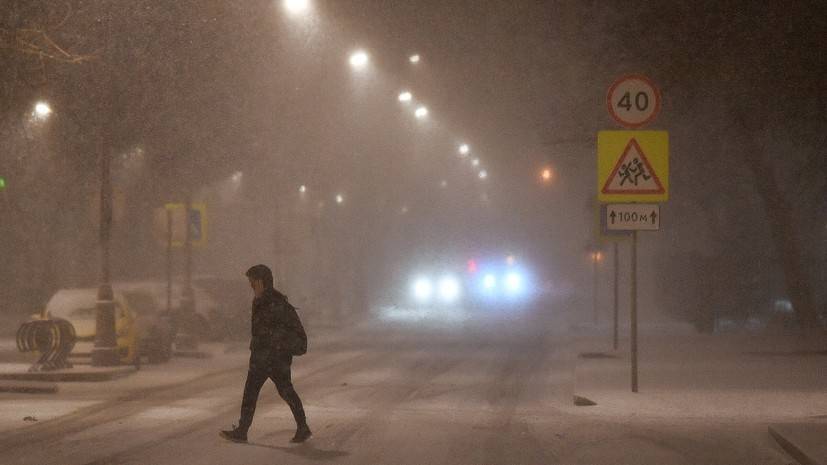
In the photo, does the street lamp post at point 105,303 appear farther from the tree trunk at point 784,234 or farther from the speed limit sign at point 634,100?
the tree trunk at point 784,234

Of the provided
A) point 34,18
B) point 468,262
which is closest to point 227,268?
point 468,262

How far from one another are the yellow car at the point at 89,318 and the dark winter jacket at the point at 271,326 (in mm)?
11537

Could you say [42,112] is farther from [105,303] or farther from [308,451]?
[308,451]

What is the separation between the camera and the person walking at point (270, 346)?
39.4 feet

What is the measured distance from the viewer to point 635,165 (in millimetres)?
15984

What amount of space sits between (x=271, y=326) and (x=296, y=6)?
65.9 feet

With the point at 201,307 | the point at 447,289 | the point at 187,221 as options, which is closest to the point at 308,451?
the point at 187,221

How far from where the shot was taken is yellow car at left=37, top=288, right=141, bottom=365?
2314 centimetres

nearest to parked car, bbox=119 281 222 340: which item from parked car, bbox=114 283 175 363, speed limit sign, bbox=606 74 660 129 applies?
parked car, bbox=114 283 175 363

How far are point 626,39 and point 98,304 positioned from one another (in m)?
10.9

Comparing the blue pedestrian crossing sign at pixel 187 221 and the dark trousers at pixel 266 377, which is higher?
the blue pedestrian crossing sign at pixel 187 221

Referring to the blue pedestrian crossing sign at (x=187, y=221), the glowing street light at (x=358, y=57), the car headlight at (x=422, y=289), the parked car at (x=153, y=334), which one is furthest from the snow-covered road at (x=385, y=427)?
the car headlight at (x=422, y=289)

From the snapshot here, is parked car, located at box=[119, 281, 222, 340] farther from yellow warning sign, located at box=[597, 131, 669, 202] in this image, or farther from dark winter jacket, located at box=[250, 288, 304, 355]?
dark winter jacket, located at box=[250, 288, 304, 355]

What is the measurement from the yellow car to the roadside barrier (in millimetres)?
1697
